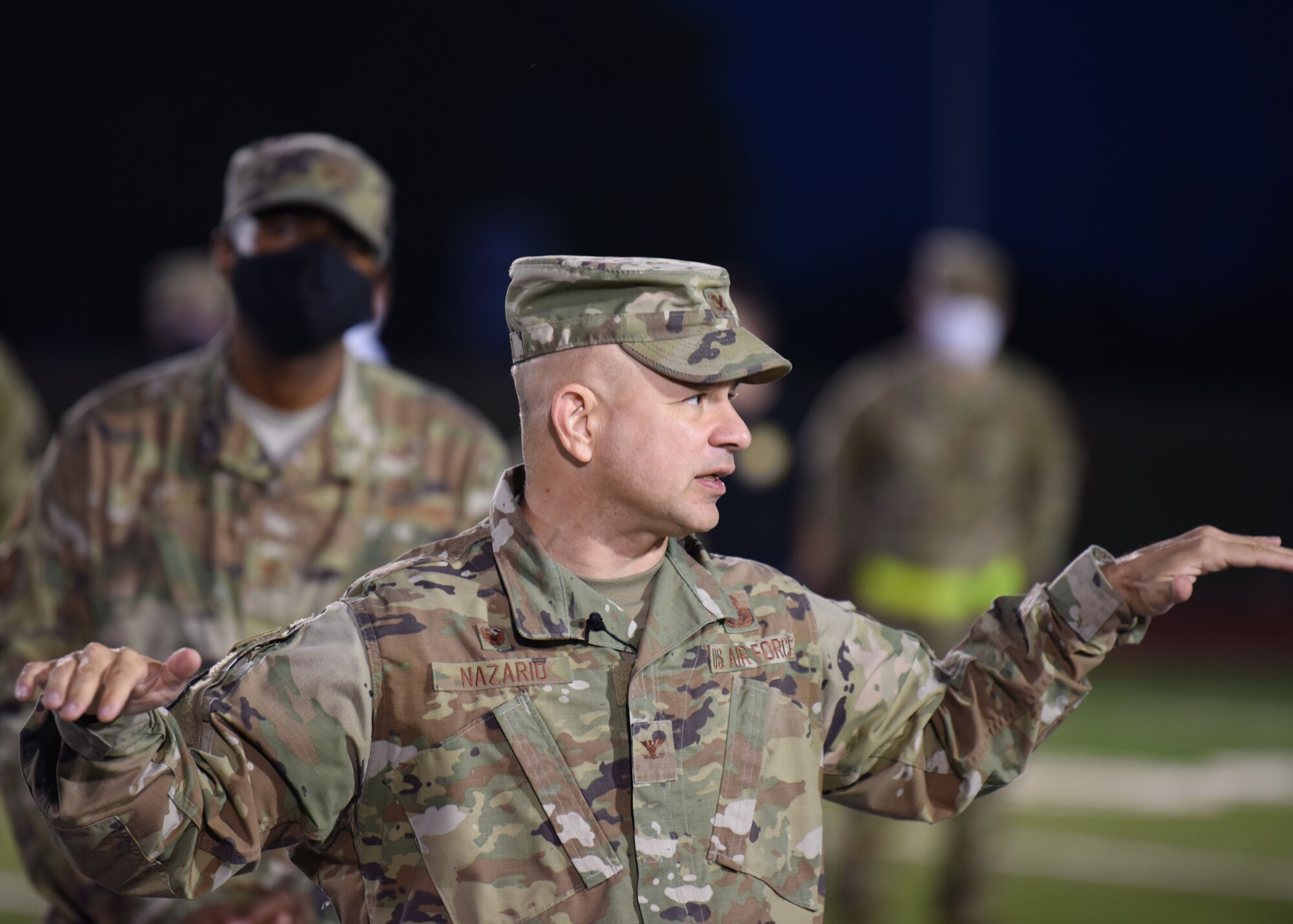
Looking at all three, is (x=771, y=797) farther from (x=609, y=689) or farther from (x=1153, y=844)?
(x=1153, y=844)

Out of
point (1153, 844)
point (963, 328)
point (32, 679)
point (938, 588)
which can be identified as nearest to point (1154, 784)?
point (1153, 844)

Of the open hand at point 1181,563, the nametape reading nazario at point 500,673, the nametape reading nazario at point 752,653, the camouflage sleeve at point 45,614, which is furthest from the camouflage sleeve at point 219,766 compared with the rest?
the camouflage sleeve at point 45,614

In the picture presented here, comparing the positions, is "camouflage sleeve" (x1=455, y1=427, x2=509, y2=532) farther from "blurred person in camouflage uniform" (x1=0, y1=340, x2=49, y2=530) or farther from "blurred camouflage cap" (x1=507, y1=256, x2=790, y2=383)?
"blurred person in camouflage uniform" (x1=0, y1=340, x2=49, y2=530)

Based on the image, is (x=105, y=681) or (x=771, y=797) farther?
(x=771, y=797)

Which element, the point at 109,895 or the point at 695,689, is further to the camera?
the point at 109,895

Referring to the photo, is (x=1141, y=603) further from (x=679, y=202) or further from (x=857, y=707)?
(x=679, y=202)

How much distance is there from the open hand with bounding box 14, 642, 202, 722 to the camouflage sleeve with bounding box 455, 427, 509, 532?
6.46 ft

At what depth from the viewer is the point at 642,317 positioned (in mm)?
2652

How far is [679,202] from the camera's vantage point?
24.9 meters

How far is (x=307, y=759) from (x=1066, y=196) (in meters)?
25.4

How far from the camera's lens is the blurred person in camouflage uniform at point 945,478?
7.86 meters

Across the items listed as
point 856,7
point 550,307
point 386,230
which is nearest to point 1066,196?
point 856,7

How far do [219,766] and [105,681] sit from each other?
29cm

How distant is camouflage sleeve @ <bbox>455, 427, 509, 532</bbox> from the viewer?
13.8ft
